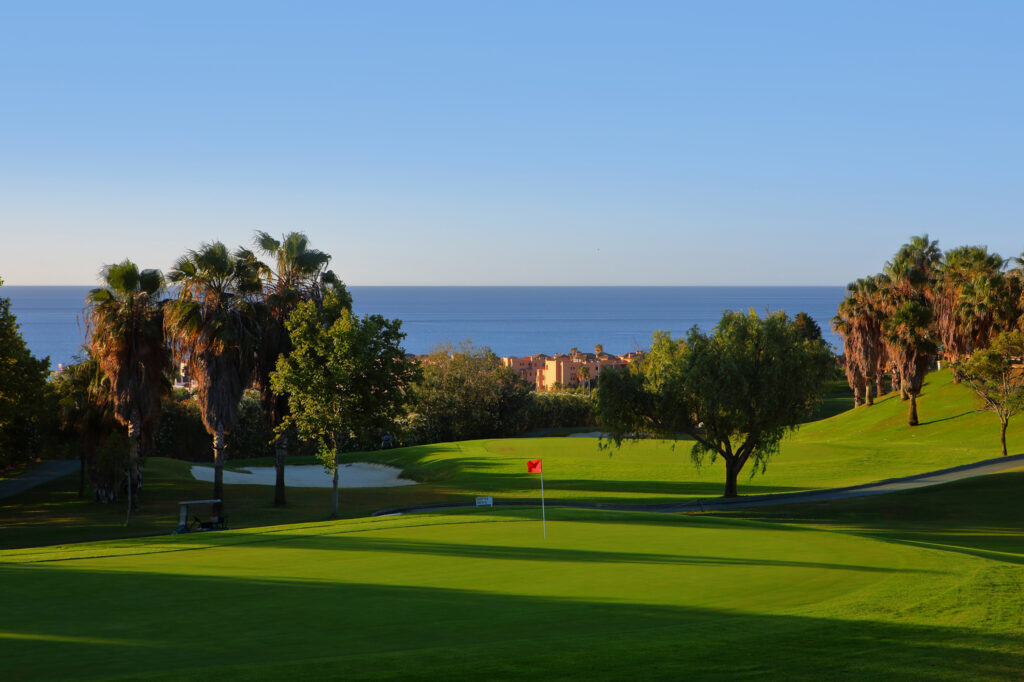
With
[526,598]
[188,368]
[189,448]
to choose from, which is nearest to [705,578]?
[526,598]

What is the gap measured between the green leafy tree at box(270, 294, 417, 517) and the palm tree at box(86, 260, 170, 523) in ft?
19.4

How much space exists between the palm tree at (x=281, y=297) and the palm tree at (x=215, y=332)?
0.69 metres

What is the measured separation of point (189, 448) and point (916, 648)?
189 feet

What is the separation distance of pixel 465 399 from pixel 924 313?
36.0m

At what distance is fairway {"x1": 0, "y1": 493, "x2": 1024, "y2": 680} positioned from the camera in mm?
9508

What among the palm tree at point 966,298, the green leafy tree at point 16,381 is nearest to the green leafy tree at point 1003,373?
the palm tree at point 966,298

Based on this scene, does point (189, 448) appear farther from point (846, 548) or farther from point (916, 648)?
point (916, 648)

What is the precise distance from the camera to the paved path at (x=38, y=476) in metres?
38.9

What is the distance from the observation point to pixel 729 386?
105 feet

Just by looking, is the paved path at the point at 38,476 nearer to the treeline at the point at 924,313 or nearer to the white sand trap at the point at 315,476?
the white sand trap at the point at 315,476

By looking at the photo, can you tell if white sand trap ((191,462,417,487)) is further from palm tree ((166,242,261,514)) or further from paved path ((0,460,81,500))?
palm tree ((166,242,261,514))

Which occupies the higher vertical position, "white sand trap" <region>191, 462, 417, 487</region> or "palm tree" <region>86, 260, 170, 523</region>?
"palm tree" <region>86, 260, 170, 523</region>

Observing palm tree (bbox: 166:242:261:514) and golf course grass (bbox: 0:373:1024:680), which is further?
palm tree (bbox: 166:242:261:514)

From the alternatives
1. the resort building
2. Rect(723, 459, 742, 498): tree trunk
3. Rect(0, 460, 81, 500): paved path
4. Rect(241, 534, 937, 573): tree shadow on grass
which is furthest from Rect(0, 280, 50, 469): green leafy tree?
the resort building
